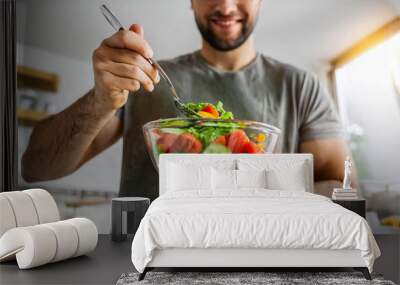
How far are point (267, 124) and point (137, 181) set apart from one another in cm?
139

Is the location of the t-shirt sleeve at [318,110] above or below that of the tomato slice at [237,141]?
above

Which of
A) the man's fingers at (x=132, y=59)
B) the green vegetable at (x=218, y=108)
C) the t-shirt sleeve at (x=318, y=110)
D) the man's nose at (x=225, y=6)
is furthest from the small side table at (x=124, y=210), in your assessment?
the man's nose at (x=225, y=6)

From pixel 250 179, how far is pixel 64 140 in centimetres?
201

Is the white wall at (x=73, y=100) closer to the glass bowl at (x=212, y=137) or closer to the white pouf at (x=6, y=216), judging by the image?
the glass bowl at (x=212, y=137)

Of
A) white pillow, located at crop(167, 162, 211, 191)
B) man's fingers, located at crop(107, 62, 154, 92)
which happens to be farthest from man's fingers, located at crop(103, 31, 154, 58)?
white pillow, located at crop(167, 162, 211, 191)

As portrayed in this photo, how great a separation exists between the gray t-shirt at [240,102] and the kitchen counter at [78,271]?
1173mm

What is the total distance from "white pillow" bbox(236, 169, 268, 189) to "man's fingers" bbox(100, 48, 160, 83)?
138 centimetres

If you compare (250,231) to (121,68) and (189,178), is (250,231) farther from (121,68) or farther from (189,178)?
(121,68)

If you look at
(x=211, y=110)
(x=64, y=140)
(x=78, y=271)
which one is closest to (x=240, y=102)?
(x=211, y=110)

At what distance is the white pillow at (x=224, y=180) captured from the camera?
4883mm

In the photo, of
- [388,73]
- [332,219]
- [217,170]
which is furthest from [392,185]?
[332,219]

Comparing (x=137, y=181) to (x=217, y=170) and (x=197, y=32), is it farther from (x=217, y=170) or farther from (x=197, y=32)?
(x=197, y=32)

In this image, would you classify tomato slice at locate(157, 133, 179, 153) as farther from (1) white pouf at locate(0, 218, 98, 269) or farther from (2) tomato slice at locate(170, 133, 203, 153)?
(1) white pouf at locate(0, 218, 98, 269)

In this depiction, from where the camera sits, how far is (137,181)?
5.68m
